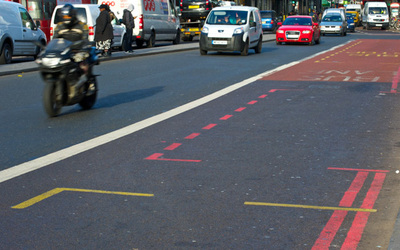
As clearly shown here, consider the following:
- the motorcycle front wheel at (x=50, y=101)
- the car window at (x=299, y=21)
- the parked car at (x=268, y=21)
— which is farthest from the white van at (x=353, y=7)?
the motorcycle front wheel at (x=50, y=101)

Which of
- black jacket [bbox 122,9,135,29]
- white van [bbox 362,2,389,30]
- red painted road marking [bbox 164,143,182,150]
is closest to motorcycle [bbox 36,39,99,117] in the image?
red painted road marking [bbox 164,143,182,150]

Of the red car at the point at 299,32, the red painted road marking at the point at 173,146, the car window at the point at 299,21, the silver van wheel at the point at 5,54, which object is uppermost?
the red painted road marking at the point at 173,146

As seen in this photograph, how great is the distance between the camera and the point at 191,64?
21.5 metres

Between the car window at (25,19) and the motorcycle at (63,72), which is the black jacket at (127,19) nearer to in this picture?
the car window at (25,19)

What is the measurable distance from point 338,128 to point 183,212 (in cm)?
452

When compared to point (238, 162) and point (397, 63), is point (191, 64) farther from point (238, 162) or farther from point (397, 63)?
point (238, 162)

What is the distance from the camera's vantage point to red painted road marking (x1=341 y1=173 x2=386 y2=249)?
4707mm

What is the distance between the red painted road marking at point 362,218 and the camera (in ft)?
15.4

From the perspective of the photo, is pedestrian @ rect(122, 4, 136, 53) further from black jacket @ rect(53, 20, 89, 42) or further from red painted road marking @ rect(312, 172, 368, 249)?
red painted road marking @ rect(312, 172, 368, 249)

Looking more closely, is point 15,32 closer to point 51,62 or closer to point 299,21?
point 51,62

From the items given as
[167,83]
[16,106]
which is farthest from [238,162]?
[167,83]

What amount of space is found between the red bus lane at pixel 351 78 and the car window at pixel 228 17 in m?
3.27

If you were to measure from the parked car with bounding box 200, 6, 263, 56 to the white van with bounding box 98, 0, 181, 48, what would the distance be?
5.11 m

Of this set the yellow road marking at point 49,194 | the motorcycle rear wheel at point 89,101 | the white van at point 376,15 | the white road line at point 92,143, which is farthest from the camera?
the white van at point 376,15
